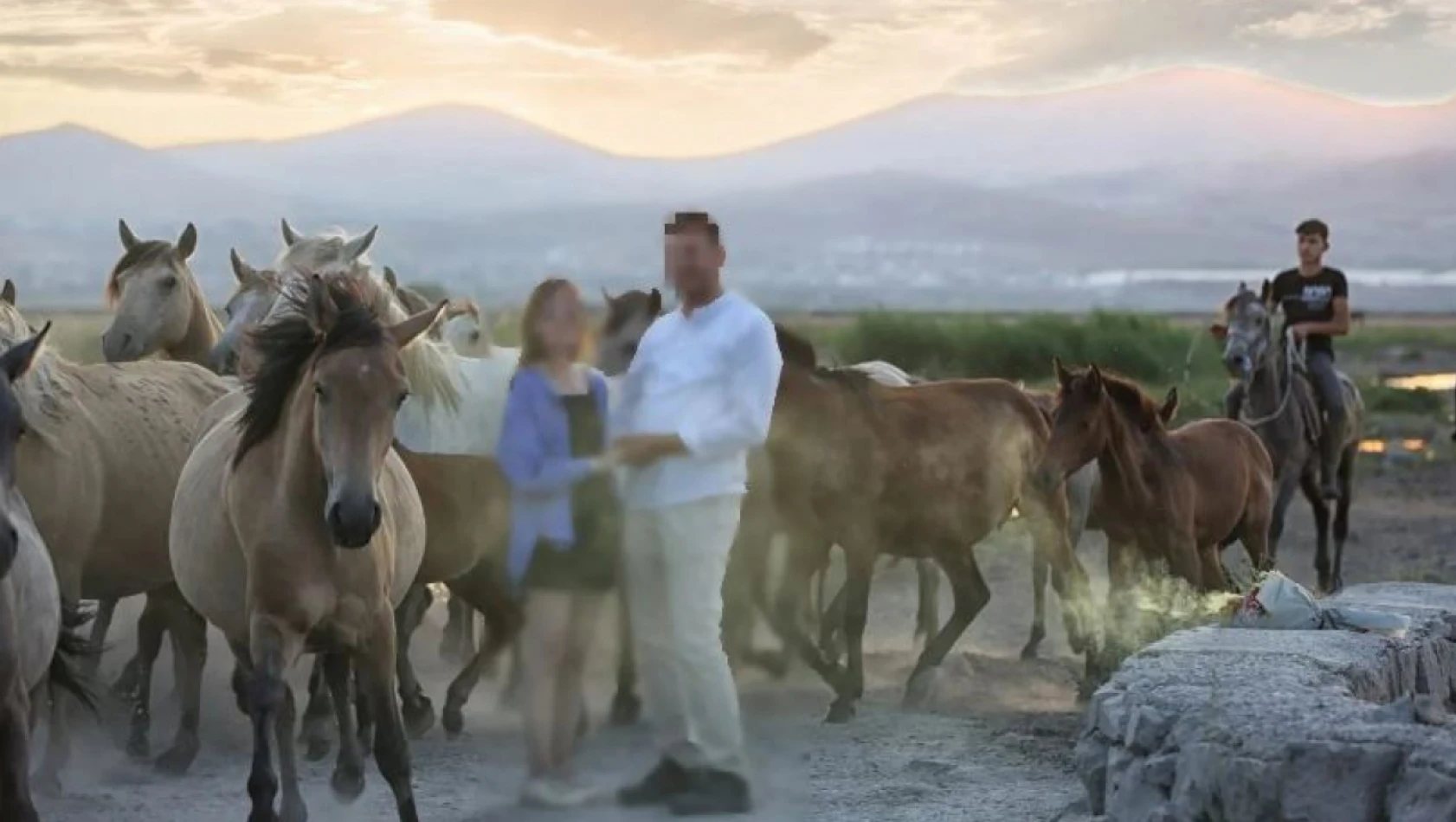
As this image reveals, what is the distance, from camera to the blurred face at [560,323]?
756 cm

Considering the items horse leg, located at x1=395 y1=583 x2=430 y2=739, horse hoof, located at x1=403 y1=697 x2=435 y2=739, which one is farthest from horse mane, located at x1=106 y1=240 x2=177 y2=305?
horse hoof, located at x1=403 y1=697 x2=435 y2=739

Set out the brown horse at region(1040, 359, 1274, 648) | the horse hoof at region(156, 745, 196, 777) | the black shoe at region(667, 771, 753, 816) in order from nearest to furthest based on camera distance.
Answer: the black shoe at region(667, 771, 753, 816)
the horse hoof at region(156, 745, 196, 777)
the brown horse at region(1040, 359, 1274, 648)

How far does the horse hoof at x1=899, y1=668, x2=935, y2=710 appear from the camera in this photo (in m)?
10.5

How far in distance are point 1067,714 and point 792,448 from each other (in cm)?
193

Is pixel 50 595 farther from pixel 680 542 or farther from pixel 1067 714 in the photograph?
pixel 1067 714

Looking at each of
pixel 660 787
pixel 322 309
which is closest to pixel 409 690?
pixel 660 787

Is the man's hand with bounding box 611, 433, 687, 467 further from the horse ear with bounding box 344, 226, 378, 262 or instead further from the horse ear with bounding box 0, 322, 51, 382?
the horse ear with bounding box 344, 226, 378, 262

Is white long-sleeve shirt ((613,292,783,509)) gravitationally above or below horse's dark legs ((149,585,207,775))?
above

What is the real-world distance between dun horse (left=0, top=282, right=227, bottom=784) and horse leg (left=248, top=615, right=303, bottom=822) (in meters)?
2.00

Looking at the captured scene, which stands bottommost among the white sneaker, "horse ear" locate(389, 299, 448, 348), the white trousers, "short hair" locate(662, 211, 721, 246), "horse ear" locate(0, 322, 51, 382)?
the white sneaker

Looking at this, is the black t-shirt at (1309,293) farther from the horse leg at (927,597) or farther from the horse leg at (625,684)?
the horse leg at (625,684)

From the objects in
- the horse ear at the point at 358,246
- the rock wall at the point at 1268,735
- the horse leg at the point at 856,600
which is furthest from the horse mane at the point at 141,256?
the rock wall at the point at 1268,735

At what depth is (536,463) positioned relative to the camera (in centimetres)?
750

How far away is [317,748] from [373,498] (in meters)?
3.12
